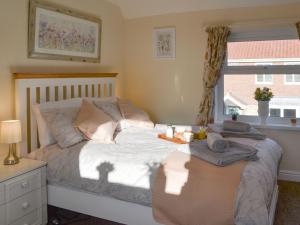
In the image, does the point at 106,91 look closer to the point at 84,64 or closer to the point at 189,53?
the point at 84,64

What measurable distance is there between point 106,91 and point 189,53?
1264 mm

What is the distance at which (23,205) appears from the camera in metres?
2.31

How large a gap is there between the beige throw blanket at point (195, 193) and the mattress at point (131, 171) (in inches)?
2.2

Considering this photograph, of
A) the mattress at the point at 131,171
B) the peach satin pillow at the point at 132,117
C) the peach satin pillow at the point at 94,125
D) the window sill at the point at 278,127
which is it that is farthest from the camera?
the window sill at the point at 278,127

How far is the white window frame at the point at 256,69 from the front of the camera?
3730 mm

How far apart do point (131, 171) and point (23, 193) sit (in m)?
0.87

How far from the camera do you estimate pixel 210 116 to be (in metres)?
4.01

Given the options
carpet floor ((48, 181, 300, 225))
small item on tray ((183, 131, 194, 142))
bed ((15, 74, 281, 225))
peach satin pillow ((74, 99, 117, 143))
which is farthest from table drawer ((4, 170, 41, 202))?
small item on tray ((183, 131, 194, 142))

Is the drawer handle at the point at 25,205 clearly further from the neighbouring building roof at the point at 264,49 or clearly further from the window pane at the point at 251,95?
the neighbouring building roof at the point at 264,49

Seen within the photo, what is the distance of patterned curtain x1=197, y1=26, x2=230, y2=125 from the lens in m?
3.85

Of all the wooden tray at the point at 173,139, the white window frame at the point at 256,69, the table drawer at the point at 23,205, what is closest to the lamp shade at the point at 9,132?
the table drawer at the point at 23,205

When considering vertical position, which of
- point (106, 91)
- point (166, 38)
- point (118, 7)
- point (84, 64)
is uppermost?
point (118, 7)

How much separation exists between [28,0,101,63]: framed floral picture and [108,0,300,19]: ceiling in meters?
0.66

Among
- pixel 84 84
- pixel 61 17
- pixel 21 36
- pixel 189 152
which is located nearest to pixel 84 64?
pixel 84 84
